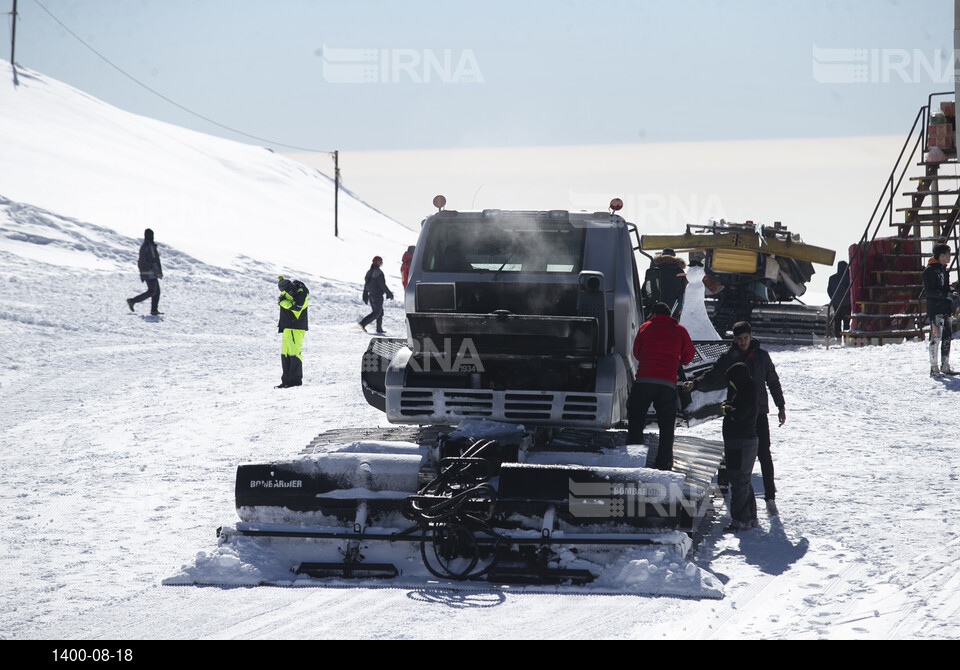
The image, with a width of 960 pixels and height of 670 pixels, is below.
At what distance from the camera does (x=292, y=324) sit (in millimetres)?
13797

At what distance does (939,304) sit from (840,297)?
880 centimetres

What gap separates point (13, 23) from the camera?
68.5 m

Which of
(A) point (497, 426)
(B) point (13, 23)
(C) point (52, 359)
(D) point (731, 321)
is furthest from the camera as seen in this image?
(B) point (13, 23)

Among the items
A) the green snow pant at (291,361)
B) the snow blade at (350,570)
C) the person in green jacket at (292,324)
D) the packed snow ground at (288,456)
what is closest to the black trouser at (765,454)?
the packed snow ground at (288,456)

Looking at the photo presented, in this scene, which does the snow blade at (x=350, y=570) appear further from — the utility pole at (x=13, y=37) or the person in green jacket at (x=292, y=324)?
the utility pole at (x=13, y=37)

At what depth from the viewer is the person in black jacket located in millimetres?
7613

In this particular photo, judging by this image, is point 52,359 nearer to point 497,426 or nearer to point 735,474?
point 497,426

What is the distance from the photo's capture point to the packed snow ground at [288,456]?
550cm

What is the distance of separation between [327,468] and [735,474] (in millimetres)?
3105

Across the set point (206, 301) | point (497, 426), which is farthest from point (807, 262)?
point (497, 426)

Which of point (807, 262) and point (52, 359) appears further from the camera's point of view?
point (807, 262)

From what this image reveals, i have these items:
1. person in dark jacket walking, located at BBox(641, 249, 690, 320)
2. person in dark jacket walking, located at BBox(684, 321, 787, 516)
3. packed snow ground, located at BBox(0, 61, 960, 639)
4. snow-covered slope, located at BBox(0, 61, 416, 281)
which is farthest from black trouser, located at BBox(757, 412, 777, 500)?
snow-covered slope, located at BBox(0, 61, 416, 281)

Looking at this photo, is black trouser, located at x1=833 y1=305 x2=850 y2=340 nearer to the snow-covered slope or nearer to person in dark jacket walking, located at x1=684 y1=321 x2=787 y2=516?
person in dark jacket walking, located at x1=684 y1=321 x2=787 y2=516

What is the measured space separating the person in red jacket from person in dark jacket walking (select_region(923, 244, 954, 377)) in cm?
750
